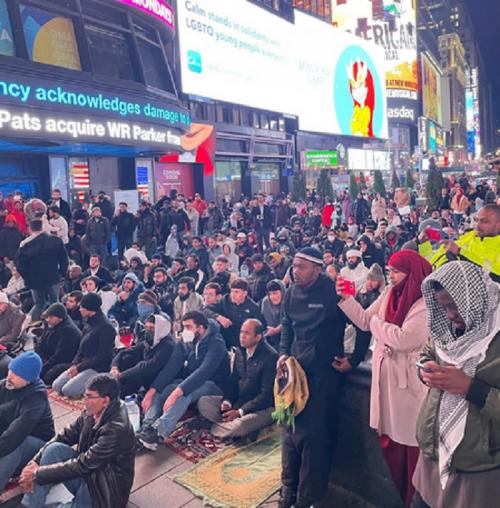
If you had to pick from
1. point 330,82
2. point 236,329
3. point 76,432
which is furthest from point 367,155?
point 76,432

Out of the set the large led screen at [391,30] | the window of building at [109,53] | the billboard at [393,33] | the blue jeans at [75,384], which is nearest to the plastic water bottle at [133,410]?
the blue jeans at [75,384]

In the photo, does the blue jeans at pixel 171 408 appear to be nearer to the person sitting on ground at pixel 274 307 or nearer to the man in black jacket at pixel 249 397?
the man in black jacket at pixel 249 397

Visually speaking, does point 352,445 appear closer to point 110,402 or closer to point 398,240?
point 110,402

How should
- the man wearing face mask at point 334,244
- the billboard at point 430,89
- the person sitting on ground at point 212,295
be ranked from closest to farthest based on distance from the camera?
1. the person sitting on ground at point 212,295
2. the man wearing face mask at point 334,244
3. the billboard at point 430,89

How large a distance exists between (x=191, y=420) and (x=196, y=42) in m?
21.2

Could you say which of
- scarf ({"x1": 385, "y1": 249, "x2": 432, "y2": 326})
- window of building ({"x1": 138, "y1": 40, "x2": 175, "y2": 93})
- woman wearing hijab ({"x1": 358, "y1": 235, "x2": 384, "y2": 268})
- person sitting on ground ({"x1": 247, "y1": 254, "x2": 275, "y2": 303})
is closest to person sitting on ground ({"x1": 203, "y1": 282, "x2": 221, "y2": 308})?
person sitting on ground ({"x1": 247, "y1": 254, "x2": 275, "y2": 303})

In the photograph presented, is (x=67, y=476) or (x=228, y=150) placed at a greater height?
(x=228, y=150)

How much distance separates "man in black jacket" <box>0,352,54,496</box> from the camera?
457 centimetres

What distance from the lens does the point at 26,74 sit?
482 inches

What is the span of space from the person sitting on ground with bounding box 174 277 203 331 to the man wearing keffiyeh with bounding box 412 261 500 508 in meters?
5.99

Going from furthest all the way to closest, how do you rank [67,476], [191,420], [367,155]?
[367,155]
[191,420]
[67,476]

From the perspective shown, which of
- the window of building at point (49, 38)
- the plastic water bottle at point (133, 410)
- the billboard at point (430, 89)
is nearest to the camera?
the plastic water bottle at point (133, 410)

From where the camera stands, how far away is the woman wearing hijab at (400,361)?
139 inches

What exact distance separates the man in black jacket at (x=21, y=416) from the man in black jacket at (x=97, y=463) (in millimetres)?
344
